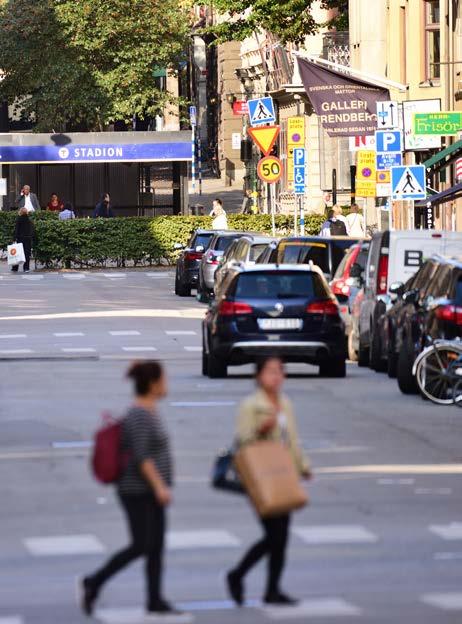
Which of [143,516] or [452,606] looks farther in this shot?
[452,606]

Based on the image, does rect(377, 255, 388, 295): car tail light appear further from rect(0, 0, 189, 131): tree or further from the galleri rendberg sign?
rect(0, 0, 189, 131): tree

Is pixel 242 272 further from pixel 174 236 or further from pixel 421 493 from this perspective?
pixel 174 236

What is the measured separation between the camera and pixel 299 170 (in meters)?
47.1

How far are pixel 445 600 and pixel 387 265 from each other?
16.4m

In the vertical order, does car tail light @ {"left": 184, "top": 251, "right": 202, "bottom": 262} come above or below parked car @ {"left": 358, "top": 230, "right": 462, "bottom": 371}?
below

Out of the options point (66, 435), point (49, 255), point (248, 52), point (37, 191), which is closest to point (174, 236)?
point (49, 255)

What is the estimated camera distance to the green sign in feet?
131

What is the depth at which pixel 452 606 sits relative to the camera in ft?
32.6

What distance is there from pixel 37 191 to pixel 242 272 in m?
43.8

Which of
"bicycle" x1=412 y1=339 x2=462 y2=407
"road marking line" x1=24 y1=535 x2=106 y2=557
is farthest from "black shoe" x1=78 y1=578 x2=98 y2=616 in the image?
"bicycle" x1=412 y1=339 x2=462 y2=407

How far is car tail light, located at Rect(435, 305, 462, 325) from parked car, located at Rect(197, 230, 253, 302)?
66.0ft

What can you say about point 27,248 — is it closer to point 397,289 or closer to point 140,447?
point 397,289

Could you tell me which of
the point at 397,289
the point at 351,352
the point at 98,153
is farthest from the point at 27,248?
the point at 397,289

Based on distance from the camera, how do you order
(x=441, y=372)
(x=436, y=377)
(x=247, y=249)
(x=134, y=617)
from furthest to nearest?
(x=247, y=249) → (x=436, y=377) → (x=441, y=372) → (x=134, y=617)
